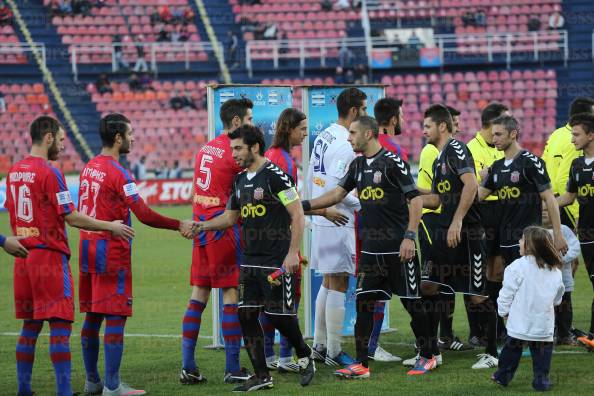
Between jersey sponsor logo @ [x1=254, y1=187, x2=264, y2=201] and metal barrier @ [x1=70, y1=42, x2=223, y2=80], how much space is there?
92.6 feet

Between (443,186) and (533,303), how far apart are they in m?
1.67

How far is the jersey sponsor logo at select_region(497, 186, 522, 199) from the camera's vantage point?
343 inches

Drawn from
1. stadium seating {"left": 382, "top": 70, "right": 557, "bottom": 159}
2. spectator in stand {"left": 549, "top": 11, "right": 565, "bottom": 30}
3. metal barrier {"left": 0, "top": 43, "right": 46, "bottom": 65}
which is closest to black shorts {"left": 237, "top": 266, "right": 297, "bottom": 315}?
stadium seating {"left": 382, "top": 70, "right": 557, "bottom": 159}

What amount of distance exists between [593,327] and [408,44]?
2755 cm

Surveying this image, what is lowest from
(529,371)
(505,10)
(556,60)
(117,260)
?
(529,371)

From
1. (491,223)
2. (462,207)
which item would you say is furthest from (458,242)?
(491,223)

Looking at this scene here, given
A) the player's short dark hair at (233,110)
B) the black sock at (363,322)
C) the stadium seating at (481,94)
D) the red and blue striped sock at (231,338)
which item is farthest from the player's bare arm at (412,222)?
the stadium seating at (481,94)

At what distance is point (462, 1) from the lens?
128 ft

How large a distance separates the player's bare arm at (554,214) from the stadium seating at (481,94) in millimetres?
25807

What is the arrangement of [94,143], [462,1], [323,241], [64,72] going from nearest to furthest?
[323,241] → [94,143] → [64,72] → [462,1]

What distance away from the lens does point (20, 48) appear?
35.1m

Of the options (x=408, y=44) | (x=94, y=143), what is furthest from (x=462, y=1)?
(x=94, y=143)

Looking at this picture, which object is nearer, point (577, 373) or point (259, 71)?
point (577, 373)

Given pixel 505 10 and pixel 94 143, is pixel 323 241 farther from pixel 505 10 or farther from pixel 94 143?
pixel 505 10
